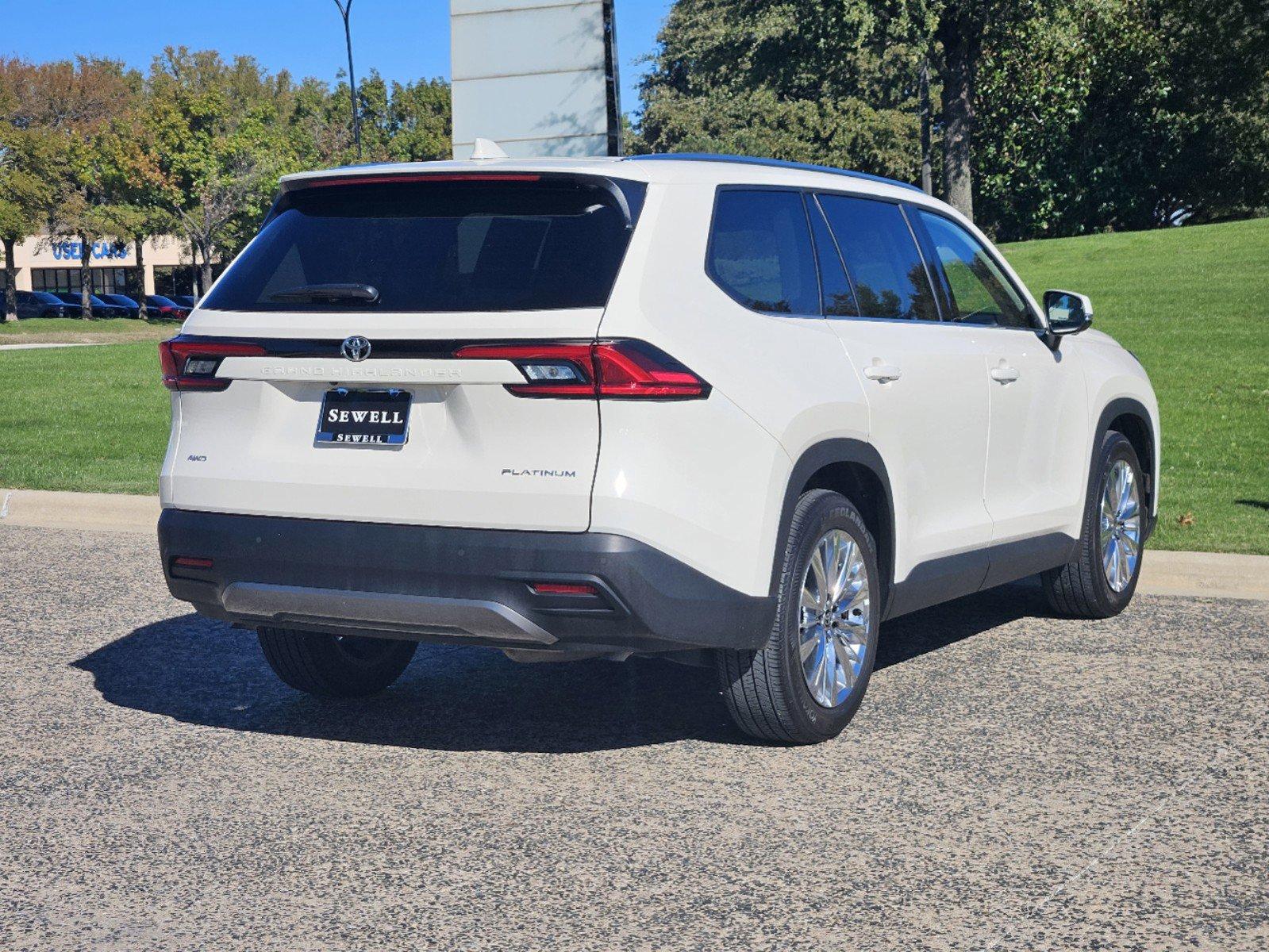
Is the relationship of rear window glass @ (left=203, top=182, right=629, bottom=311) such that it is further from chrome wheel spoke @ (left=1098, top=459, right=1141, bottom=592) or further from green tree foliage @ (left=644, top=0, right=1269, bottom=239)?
green tree foliage @ (left=644, top=0, right=1269, bottom=239)

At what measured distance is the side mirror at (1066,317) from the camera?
707 centimetres

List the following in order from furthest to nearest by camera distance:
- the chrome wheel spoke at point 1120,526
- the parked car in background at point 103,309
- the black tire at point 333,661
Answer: the parked car in background at point 103,309, the chrome wheel spoke at point 1120,526, the black tire at point 333,661

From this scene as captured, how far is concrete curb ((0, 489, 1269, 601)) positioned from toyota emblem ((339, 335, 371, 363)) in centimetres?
505

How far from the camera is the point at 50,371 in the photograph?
24.9 m

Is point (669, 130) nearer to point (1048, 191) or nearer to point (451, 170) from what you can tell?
point (1048, 191)

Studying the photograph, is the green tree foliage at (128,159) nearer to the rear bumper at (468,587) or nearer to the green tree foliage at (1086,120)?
the green tree foliage at (1086,120)

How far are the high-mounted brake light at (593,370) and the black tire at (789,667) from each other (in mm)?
816

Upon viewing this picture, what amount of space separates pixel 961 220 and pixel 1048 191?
4634cm

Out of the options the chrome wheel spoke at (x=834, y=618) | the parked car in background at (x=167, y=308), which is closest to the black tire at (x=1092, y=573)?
the chrome wheel spoke at (x=834, y=618)

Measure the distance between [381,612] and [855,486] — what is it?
184 cm

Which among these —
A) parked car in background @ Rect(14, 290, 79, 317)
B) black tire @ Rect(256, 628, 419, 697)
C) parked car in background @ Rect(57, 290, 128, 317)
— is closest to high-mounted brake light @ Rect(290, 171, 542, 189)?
black tire @ Rect(256, 628, 419, 697)

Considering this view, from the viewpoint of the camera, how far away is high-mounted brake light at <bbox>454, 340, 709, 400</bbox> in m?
4.60

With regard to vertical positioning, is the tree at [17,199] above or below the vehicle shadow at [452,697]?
above

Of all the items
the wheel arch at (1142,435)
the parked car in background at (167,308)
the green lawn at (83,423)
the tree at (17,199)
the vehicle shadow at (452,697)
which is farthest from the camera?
the parked car in background at (167,308)
